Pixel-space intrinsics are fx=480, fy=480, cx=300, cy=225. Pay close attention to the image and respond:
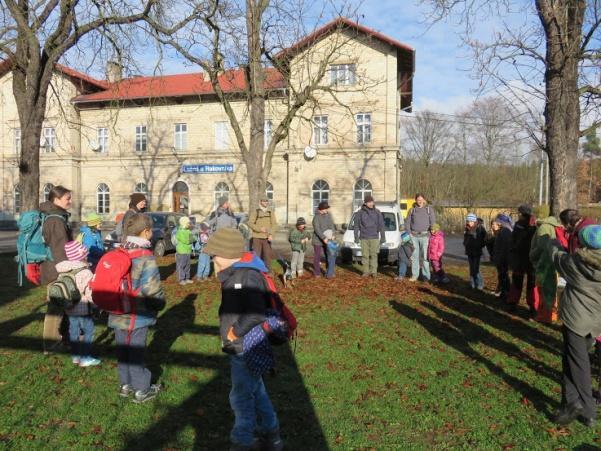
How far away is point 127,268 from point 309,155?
26.1m

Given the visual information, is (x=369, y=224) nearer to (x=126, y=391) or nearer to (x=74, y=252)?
(x=74, y=252)

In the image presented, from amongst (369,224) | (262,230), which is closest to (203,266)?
(262,230)

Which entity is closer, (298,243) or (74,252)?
(74,252)

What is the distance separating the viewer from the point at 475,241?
9.90 m

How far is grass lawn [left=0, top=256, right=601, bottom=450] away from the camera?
3773 millimetres

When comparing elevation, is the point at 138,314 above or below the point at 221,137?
below

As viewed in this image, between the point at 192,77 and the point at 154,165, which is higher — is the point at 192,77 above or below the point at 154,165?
above

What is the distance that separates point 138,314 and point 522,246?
20.1ft

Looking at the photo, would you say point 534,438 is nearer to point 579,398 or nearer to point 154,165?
point 579,398

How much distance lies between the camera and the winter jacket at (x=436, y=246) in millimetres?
10531

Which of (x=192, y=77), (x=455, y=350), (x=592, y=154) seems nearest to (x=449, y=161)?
(x=592, y=154)

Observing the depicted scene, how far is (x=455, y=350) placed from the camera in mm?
5953

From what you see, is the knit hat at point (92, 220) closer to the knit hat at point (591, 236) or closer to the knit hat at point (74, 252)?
the knit hat at point (74, 252)

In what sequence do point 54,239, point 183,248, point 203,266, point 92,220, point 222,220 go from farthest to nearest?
point 203,266 < point 222,220 < point 183,248 < point 92,220 < point 54,239
